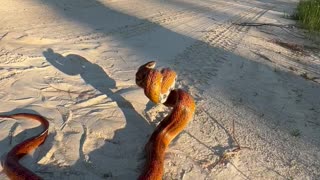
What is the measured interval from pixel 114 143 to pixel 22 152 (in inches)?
31.4

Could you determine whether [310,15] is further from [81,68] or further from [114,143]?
[114,143]

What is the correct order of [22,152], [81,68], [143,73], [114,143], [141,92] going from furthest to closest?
[81,68]
[141,92]
[143,73]
[114,143]
[22,152]

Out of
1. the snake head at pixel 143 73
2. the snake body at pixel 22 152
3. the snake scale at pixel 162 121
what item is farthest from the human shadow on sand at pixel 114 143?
the snake head at pixel 143 73

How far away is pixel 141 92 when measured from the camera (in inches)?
191

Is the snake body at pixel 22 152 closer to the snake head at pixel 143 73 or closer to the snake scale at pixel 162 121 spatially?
the snake scale at pixel 162 121

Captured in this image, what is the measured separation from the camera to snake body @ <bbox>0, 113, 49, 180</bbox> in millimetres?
3047

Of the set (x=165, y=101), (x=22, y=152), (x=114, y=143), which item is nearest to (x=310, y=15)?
(x=165, y=101)

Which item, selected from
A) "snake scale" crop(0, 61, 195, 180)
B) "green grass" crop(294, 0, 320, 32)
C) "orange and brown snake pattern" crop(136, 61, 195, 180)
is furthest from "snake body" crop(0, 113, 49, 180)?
"green grass" crop(294, 0, 320, 32)

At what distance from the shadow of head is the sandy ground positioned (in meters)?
0.01

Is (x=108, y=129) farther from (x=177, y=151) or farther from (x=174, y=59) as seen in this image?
(x=174, y=59)

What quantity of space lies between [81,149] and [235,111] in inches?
76.3

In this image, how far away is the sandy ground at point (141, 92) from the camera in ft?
11.9

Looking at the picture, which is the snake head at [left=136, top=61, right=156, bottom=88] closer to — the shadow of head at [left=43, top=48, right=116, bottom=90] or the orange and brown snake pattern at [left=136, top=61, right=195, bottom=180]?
the orange and brown snake pattern at [left=136, top=61, right=195, bottom=180]

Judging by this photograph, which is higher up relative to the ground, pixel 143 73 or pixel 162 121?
pixel 143 73
